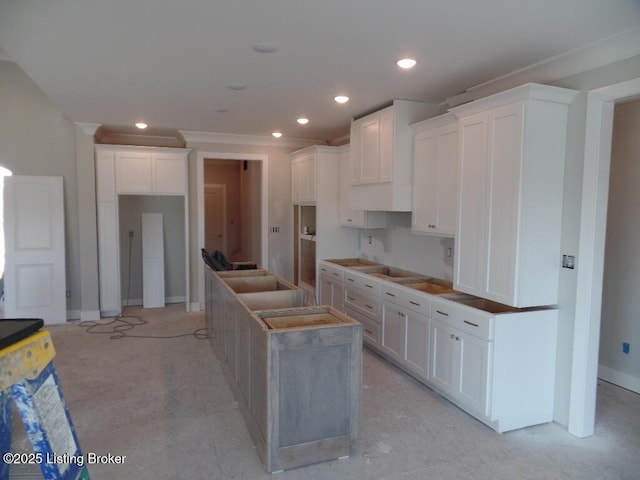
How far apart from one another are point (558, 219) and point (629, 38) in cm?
119

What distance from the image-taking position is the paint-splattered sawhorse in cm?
162

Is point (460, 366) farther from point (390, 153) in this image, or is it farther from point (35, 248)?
point (35, 248)

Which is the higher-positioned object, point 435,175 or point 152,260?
point 435,175

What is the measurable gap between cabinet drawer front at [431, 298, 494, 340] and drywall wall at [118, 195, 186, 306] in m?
4.68

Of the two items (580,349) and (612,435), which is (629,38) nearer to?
(580,349)

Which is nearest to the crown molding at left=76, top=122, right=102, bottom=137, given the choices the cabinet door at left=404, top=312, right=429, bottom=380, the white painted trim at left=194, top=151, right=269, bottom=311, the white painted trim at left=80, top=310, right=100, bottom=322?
the white painted trim at left=194, top=151, right=269, bottom=311

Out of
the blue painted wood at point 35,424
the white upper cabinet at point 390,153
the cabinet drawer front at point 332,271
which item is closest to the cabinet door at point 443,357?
the white upper cabinet at point 390,153

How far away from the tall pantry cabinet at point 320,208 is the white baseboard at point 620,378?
3143 mm

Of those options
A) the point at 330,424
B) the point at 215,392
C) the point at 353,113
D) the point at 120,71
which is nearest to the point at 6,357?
the point at 330,424

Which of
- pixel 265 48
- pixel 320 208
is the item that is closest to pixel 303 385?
pixel 265 48

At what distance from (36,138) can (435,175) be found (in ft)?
16.3

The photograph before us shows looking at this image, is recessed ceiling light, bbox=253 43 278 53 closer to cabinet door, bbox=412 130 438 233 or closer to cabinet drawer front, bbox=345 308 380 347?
cabinet door, bbox=412 130 438 233

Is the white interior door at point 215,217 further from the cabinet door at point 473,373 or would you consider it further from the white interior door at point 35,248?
the cabinet door at point 473,373

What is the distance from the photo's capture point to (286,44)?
294 cm
